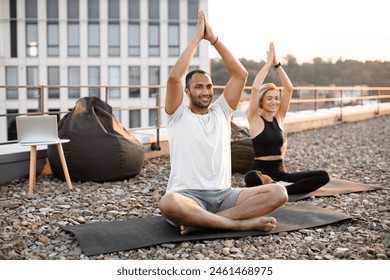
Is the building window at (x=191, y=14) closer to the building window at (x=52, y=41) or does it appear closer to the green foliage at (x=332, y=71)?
the building window at (x=52, y=41)

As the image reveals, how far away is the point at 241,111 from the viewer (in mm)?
9523

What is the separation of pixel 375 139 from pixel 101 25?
57.0ft

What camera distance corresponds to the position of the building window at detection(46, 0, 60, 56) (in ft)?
74.5

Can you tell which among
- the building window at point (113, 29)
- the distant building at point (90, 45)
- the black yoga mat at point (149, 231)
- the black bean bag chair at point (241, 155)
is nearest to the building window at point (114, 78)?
the distant building at point (90, 45)

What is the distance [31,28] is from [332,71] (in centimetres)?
1889

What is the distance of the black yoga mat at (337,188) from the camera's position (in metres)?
3.88

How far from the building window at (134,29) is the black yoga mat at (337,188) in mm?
20022

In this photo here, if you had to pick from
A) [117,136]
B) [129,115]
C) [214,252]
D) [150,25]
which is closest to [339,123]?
[117,136]

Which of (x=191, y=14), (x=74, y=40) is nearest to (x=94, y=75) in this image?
(x=74, y=40)

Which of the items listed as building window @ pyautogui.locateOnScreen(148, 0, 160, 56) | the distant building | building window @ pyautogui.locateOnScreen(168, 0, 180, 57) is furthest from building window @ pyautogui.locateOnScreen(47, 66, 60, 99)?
building window @ pyautogui.locateOnScreen(168, 0, 180, 57)
